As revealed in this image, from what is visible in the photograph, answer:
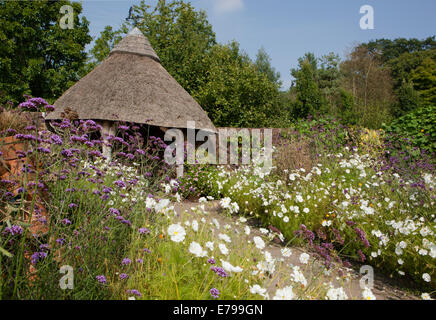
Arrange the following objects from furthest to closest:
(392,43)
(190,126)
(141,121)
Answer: (392,43) → (190,126) → (141,121)

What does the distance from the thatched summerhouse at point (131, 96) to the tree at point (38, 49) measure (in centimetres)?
1013

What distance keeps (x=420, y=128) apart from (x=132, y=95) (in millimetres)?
8762

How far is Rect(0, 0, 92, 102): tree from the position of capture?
16.9 meters

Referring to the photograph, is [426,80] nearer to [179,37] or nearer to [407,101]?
[407,101]

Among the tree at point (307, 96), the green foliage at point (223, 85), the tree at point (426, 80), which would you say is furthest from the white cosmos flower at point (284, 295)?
the tree at point (426, 80)

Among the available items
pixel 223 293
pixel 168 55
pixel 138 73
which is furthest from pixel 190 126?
pixel 168 55

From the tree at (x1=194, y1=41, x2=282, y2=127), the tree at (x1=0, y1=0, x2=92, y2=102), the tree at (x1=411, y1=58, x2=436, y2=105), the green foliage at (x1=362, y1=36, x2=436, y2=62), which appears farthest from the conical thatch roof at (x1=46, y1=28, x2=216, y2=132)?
the green foliage at (x1=362, y1=36, x2=436, y2=62)

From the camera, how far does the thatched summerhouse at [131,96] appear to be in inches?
314

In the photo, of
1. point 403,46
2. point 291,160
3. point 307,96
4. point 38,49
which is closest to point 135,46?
point 291,160

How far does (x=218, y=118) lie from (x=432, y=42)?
1485 inches

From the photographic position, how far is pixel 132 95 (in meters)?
8.30

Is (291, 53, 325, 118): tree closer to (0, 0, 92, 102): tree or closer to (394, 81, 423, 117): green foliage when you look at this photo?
(394, 81, 423, 117): green foliage

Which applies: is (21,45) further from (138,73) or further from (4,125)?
(4,125)

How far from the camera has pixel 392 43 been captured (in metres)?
39.2
